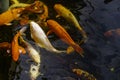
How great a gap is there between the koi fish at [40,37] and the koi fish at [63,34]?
243 mm

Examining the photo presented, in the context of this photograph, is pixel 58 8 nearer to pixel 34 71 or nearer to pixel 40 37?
pixel 40 37

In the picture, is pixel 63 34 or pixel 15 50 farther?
pixel 63 34

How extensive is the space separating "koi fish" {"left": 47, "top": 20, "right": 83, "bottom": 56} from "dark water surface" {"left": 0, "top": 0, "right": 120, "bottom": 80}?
107 millimetres

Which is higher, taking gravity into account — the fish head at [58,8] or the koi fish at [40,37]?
the fish head at [58,8]

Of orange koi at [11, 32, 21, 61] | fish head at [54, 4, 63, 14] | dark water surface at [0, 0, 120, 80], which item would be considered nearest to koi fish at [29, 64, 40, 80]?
dark water surface at [0, 0, 120, 80]

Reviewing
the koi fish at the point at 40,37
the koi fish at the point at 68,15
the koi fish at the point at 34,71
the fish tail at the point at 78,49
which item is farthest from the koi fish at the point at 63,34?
the koi fish at the point at 34,71

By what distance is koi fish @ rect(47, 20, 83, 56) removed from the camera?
6.30 metres

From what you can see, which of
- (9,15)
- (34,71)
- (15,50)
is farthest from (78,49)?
(9,15)

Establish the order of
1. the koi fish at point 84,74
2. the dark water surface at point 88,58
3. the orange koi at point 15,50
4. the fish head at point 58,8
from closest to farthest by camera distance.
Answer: the koi fish at point 84,74 → the dark water surface at point 88,58 → the orange koi at point 15,50 → the fish head at point 58,8

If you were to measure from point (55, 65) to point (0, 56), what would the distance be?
3.40 ft

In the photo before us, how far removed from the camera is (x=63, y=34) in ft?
21.0

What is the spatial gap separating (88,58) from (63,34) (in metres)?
0.64

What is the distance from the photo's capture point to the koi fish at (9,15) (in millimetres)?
6688

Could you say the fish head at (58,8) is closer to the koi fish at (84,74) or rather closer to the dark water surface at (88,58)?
the dark water surface at (88,58)
